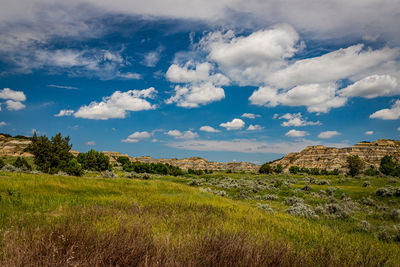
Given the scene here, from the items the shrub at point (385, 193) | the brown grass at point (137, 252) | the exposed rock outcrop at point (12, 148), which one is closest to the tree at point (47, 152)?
the brown grass at point (137, 252)

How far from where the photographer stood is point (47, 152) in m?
32.3

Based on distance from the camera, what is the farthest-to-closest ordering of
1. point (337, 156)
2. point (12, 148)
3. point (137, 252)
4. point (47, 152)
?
point (337, 156)
point (12, 148)
point (47, 152)
point (137, 252)

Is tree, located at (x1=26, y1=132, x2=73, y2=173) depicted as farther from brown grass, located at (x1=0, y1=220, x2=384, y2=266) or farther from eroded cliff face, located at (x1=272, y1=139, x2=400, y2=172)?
eroded cliff face, located at (x1=272, y1=139, x2=400, y2=172)

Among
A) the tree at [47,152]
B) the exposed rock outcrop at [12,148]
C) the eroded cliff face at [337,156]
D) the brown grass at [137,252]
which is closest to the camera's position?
the brown grass at [137,252]

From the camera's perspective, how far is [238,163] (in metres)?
199

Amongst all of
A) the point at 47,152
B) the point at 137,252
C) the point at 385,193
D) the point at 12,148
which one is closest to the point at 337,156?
the point at 385,193

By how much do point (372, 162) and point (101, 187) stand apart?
143375mm

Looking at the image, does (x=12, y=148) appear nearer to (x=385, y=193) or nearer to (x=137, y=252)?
(x=137, y=252)

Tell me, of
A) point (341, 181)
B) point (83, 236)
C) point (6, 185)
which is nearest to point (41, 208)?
point (6, 185)

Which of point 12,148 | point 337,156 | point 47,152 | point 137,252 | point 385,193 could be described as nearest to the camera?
point 137,252

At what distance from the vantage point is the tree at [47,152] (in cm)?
3167

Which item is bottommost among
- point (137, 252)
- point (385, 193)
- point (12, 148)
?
point (385, 193)

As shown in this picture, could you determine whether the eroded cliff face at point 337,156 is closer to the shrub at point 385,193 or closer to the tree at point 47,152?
the shrub at point 385,193

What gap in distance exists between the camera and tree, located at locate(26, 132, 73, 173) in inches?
1247
